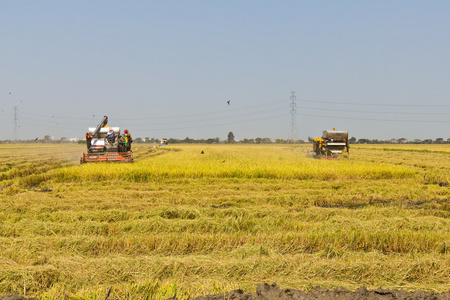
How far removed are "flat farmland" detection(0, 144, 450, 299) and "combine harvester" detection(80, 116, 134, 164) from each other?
7.16 m

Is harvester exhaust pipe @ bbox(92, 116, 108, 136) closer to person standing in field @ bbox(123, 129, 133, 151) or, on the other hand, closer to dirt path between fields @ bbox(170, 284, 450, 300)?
person standing in field @ bbox(123, 129, 133, 151)

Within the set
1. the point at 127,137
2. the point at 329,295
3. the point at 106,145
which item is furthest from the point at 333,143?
the point at 329,295

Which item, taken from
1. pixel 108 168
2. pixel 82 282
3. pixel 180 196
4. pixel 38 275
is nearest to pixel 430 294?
pixel 82 282

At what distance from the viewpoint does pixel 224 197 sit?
27.7 ft

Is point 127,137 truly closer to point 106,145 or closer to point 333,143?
point 106,145

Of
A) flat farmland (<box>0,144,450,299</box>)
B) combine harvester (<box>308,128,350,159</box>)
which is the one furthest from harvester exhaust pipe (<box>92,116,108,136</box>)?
combine harvester (<box>308,128,350,159</box>)

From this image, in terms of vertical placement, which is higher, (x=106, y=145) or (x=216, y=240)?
(x=106, y=145)

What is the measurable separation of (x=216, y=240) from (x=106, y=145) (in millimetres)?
14748

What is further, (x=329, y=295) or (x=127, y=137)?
(x=127, y=137)

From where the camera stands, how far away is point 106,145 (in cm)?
1809

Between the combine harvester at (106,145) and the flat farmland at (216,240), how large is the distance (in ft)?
23.5

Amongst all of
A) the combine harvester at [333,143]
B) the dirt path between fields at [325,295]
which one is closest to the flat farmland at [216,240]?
the dirt path between fields at [325,295]

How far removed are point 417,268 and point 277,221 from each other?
8.32 feet

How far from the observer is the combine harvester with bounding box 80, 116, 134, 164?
57.0 ft
